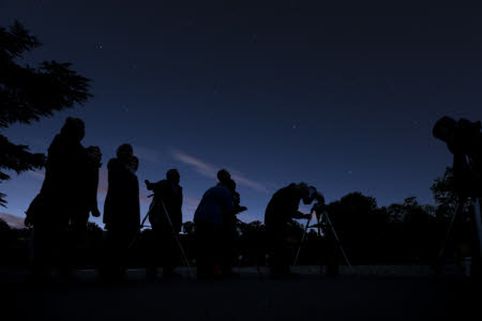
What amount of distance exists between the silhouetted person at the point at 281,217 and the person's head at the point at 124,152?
294 centimetres

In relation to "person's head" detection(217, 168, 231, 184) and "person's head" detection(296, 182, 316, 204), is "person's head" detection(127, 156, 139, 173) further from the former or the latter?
"person's head" detection(296, 182, 316, 204)

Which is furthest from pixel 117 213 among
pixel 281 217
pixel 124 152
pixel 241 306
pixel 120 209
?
pixel 241 306

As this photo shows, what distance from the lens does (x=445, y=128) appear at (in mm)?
4773

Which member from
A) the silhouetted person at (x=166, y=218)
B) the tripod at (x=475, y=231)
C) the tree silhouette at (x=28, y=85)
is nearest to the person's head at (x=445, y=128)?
the tripod at (x=475, y=231)

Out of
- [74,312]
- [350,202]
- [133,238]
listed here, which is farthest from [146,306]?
[350,202]

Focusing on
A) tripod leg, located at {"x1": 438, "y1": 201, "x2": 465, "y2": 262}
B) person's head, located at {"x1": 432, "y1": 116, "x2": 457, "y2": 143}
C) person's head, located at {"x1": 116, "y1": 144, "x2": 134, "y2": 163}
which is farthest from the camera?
person's head, located at {"x1": 116, "y1": 144, "x2": 134, "y2": 163}

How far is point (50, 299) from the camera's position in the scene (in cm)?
365

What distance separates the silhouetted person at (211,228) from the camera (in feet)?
22.7

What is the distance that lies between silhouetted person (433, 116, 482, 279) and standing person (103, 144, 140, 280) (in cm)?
459

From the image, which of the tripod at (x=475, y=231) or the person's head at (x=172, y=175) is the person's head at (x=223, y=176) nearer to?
the person's head at (x=172, y=175)

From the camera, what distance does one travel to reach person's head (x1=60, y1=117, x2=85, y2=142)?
5891 millimetres

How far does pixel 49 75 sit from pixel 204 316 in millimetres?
20614

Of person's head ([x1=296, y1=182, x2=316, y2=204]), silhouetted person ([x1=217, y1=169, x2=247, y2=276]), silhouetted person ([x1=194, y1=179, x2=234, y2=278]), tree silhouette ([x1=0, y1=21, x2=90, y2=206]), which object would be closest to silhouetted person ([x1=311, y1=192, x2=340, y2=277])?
person's head ([x1=296, y1=182, x2=316, y2=204])

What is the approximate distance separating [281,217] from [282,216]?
0.09ft
